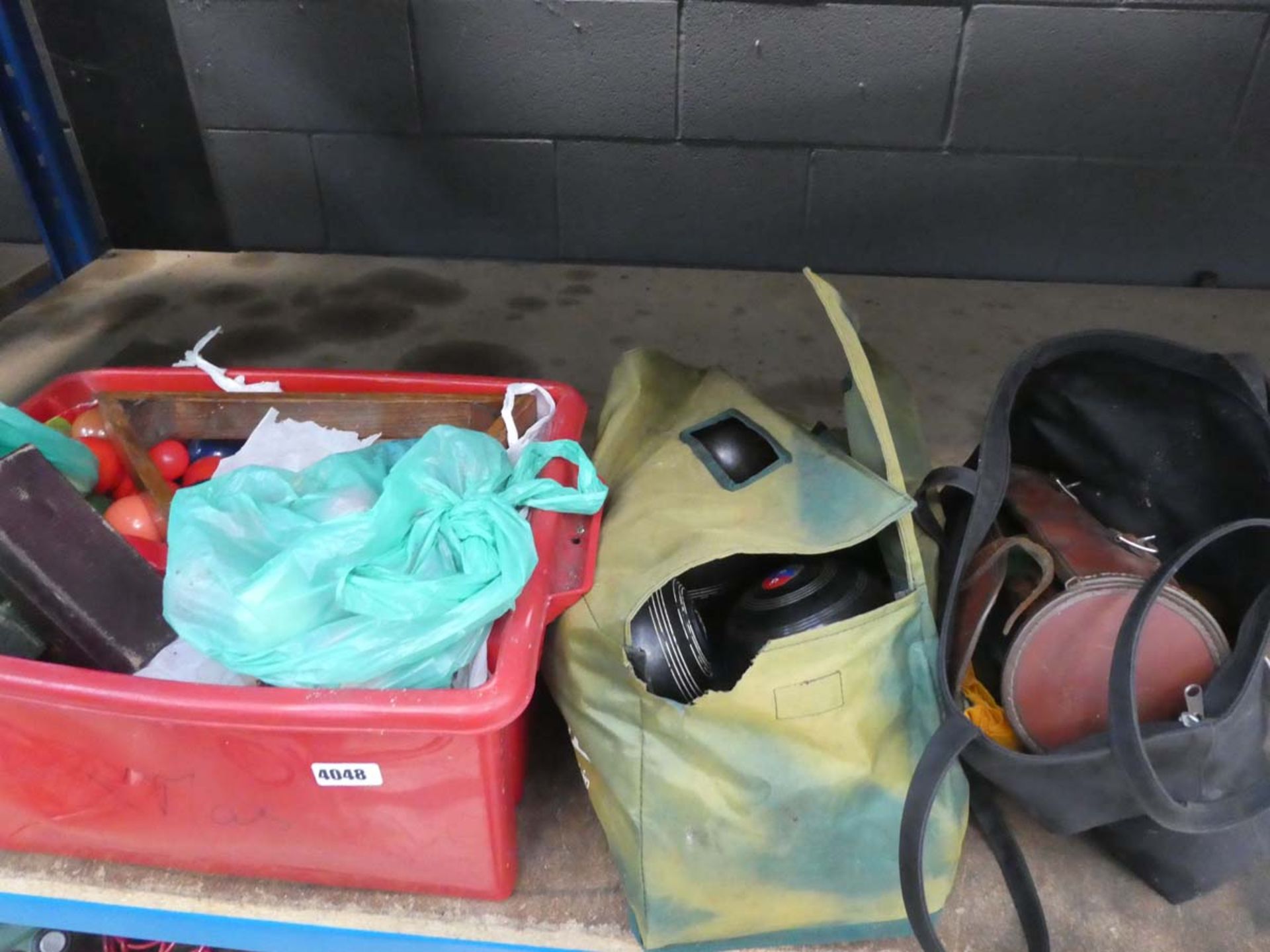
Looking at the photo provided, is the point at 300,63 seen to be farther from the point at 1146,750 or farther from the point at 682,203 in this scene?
the point at 1146,750

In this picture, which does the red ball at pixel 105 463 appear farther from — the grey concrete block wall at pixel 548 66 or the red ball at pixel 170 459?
the grey concrete block wall at pixel 548 66

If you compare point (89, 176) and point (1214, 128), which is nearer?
point (1214, 128)

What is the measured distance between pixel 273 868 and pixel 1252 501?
0.85 metres

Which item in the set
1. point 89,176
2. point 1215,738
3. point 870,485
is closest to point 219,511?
point 870,485

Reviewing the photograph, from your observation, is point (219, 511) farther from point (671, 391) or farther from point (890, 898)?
point (890, 898)

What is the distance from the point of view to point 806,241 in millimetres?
2045

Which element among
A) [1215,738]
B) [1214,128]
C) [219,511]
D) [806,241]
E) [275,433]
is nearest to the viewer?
[1215,738]

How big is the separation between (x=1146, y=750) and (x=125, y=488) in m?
0.97

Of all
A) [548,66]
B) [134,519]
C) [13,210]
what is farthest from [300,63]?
[134,519]

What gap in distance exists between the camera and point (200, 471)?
990mm

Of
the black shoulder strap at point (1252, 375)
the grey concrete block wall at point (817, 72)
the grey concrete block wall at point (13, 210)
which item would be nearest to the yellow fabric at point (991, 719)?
the black shoulder strap at point (1252, 375)

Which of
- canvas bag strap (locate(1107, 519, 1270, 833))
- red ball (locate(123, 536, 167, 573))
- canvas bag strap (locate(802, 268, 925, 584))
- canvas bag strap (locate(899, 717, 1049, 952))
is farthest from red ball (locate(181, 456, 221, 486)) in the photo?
canvas bag strap (locate(1107, 519, 1270, 833))

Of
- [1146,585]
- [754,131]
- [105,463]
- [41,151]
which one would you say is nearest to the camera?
[1146,585]

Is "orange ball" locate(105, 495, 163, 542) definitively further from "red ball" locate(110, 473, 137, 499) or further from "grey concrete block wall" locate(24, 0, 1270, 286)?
"grey concrete block wall" locate(24, 0, 1270, 286)
